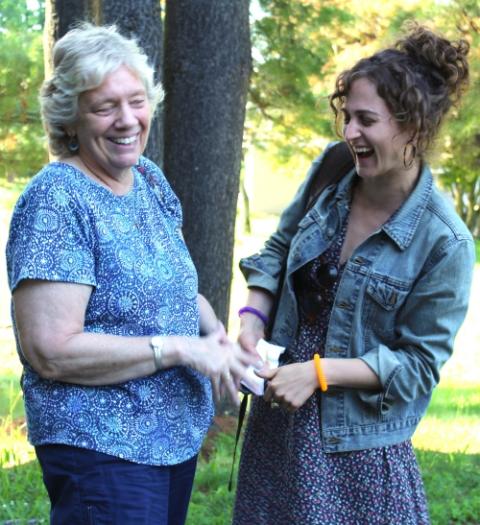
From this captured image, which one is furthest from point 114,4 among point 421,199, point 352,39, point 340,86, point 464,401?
point 352,39

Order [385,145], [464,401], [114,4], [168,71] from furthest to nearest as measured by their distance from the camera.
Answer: [464,401] < [168,71] < [114,4] < [385,145]

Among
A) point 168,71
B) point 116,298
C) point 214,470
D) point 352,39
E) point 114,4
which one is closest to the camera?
point 116,298

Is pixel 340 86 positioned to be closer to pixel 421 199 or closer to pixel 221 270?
pixel 421 199

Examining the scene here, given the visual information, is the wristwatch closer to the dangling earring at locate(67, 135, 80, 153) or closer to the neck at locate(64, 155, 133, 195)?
the neck at locate(64, 155, 133, 195)

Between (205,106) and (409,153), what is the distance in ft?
10.3

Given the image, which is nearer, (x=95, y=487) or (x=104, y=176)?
(x=95, y=487)

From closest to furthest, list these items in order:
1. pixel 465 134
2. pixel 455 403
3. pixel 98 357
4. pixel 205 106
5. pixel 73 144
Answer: pixel 98 357, pixel 73 144, pixel 205 106, pixel 455 403, pixel 465 134

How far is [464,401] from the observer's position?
9.00m

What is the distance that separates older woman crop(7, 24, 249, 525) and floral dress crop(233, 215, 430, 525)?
1.19 ft

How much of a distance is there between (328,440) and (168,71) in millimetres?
3559

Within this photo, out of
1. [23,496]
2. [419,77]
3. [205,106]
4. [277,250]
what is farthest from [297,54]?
[419,77]

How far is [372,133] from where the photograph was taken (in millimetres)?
2621

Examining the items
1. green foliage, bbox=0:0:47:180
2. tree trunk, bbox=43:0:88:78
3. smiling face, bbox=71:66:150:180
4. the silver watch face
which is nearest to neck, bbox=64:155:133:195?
smiling face, bbox=71:66:150:180

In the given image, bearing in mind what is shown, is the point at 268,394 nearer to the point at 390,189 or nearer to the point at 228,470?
the point at 390,189
